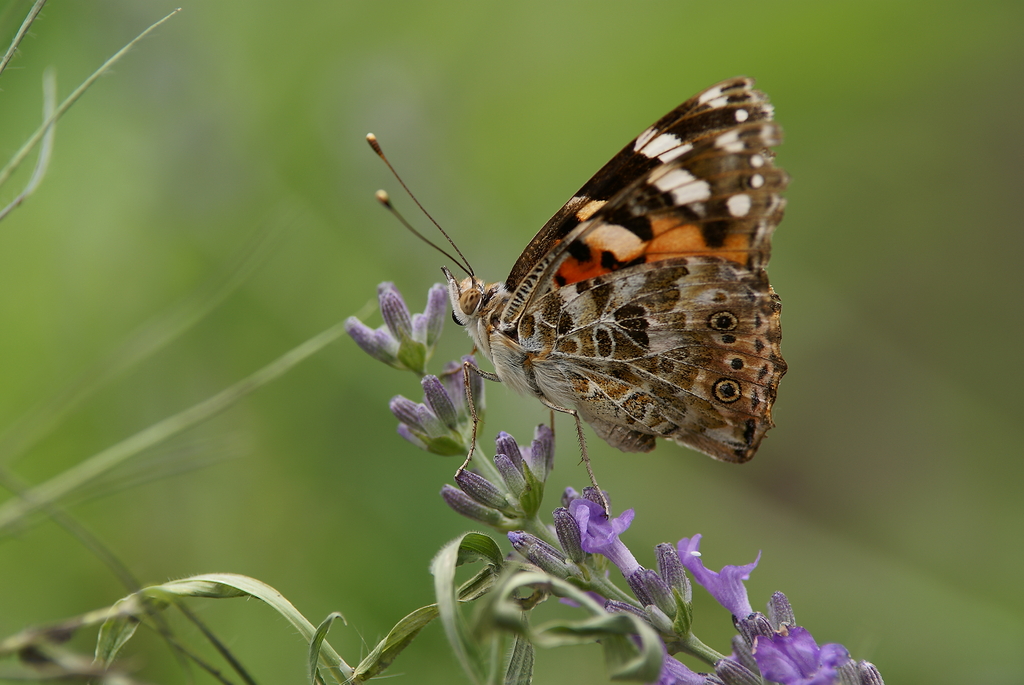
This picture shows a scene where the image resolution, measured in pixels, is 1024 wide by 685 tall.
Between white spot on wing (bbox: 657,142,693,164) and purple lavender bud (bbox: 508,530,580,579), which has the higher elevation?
white spot on wing (bbox: 657,142,693,164)

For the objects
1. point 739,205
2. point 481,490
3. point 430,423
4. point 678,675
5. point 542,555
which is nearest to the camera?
point 678,675

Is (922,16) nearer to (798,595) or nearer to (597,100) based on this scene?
(597,100)

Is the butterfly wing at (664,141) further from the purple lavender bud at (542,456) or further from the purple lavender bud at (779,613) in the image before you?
the purple lavender bud at (779,613)

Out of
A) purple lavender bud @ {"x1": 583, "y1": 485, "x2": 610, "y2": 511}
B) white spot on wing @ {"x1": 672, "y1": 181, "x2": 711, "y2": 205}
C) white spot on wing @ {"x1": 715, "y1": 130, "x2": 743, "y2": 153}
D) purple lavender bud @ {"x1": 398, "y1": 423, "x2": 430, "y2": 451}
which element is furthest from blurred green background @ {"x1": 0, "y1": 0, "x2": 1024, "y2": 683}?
white spot on wing @ {"x1": 715, "y1": 130, "x2": 743, "y2": 153}

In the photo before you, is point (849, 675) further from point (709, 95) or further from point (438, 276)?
point (438, 276)

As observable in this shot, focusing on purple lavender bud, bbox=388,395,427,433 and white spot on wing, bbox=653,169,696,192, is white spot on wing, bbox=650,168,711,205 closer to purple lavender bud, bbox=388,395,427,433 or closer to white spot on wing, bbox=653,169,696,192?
white spot on wing, bbox=653,169,696,192

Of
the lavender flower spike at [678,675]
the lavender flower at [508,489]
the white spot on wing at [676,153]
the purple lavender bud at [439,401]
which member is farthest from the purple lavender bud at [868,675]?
the white spot on wing at [676,153]

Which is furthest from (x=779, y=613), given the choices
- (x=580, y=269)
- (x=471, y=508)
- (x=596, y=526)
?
(x=580, y=269)
